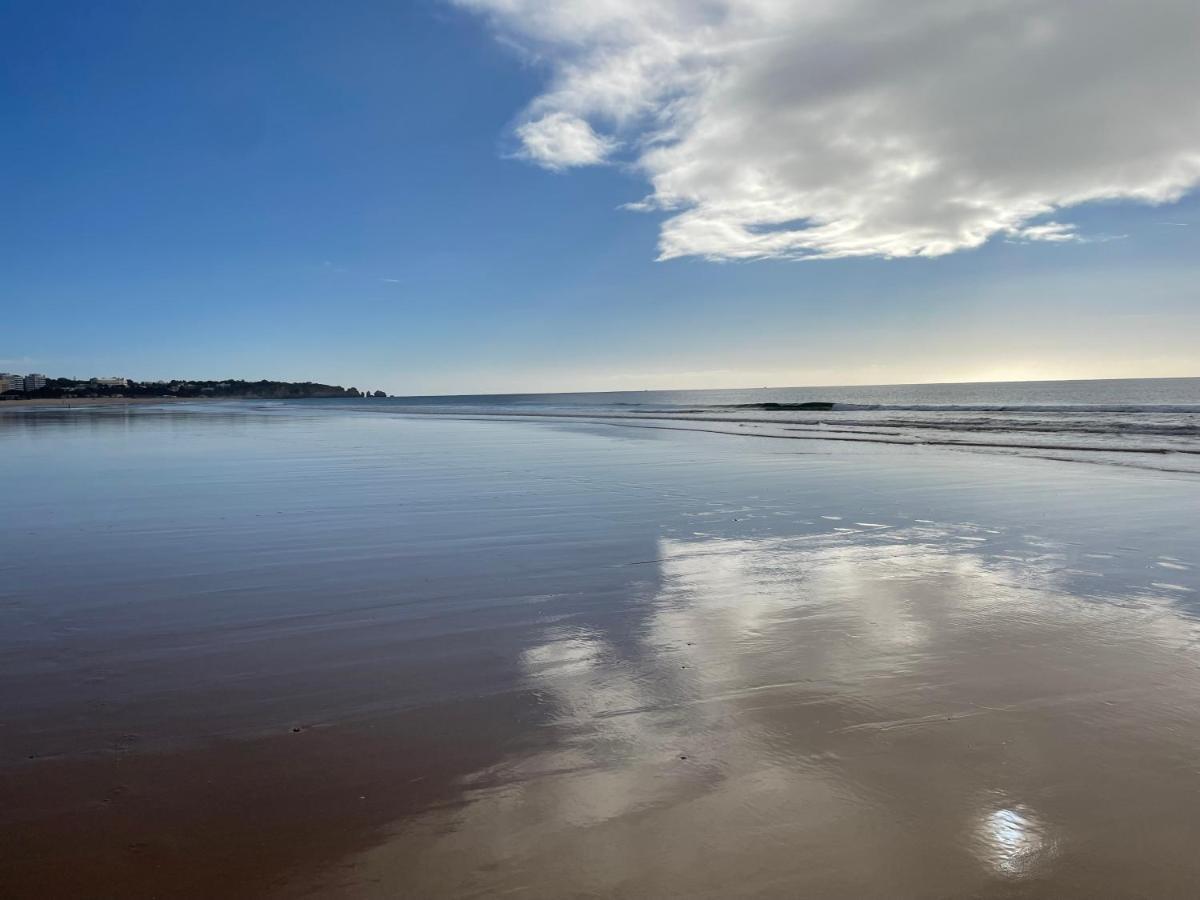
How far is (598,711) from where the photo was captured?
3.76 m

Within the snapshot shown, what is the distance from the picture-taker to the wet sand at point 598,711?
259 cm

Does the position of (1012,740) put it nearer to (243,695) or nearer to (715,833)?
(715,833)

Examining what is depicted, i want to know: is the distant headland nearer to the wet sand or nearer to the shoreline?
the shoreline

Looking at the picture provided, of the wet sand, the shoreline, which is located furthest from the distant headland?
the wet sand

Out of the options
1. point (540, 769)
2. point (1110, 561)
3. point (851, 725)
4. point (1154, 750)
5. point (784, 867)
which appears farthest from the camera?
point (1110, 561)

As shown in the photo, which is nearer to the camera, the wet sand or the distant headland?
the wet sand

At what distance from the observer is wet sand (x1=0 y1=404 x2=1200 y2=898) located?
2.59 m

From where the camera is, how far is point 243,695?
3963 millimetres

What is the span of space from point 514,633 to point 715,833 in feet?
8.12

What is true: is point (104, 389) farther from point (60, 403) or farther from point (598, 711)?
point (598, 711)

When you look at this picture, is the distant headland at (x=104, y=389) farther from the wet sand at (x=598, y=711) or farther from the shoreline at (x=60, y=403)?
the wet sand at (x=598, y=711)

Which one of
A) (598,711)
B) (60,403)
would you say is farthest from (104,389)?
(598,711)

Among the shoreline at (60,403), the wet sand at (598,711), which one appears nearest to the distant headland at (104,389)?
the shoreline at (60,403)

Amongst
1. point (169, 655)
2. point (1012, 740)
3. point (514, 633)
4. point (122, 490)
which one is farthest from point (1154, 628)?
point (122, 490)
